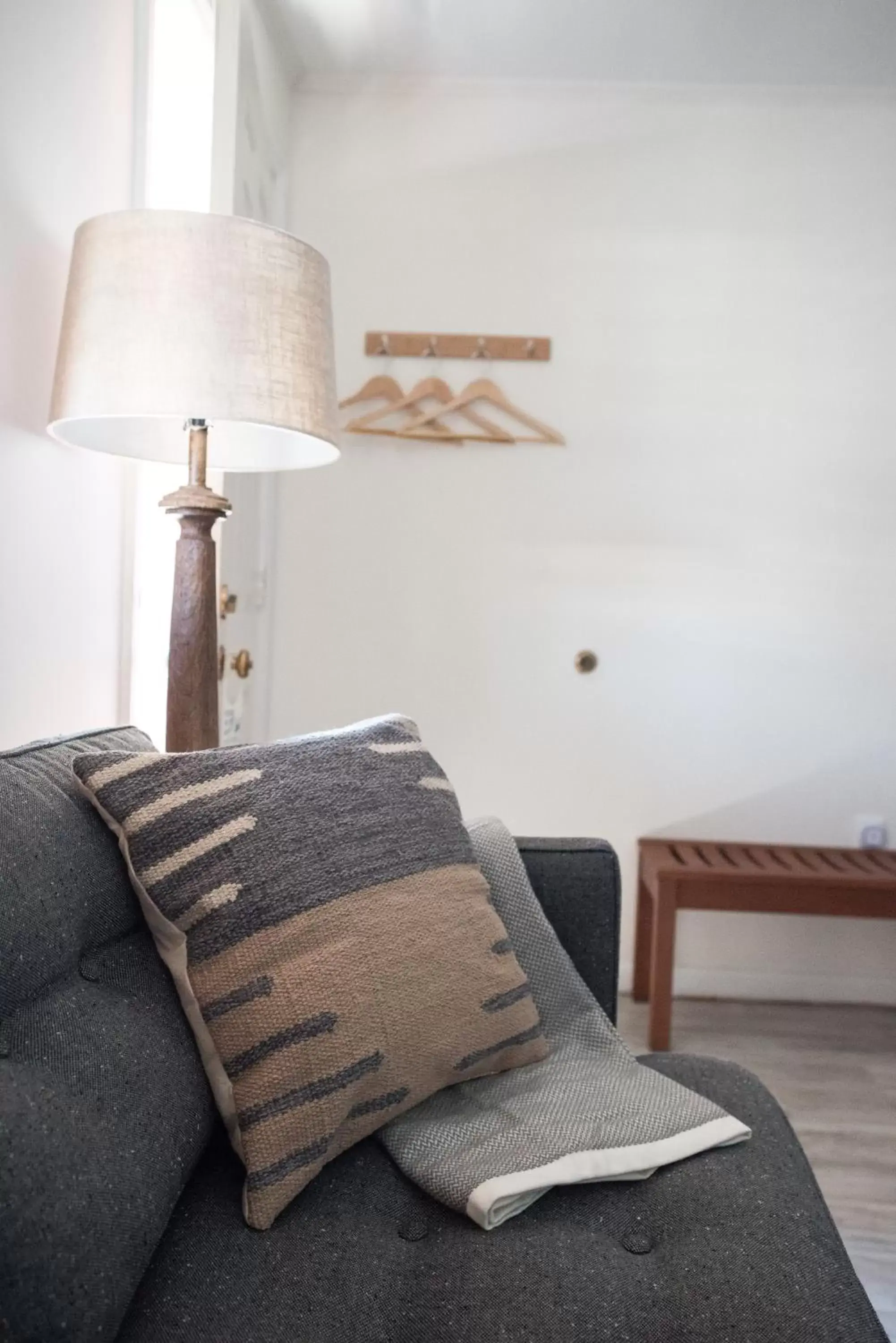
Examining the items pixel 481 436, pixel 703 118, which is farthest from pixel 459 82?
pixel 481 436

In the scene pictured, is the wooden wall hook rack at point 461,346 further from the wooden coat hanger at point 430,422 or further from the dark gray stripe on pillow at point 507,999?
the dark gray stripe on pillow at point 507,999

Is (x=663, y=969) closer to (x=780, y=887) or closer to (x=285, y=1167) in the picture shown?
(x=780, y=887)

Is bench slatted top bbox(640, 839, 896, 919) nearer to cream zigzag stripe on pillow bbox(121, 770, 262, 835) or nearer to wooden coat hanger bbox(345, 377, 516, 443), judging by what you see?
wooden coat hanger bbox(345, 377, 516, 443)

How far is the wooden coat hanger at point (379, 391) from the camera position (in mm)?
2684

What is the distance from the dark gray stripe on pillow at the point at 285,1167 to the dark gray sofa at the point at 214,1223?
0.12 feet

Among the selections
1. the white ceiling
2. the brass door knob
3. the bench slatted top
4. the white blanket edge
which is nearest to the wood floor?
the bench slatted top

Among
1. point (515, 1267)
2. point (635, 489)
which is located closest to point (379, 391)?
point (635, 489)

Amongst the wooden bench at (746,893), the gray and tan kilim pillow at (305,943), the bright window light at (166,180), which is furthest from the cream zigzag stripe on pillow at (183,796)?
the wooden bench at (746,893)

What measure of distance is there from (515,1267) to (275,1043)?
0.27 metres

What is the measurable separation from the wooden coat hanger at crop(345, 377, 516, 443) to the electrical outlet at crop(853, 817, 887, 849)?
1.39 meters

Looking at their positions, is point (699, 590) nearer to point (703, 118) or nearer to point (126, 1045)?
point (703, 118)

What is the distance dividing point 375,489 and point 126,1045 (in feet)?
6.71

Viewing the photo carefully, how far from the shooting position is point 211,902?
941mm

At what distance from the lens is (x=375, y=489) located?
274 centimetres
